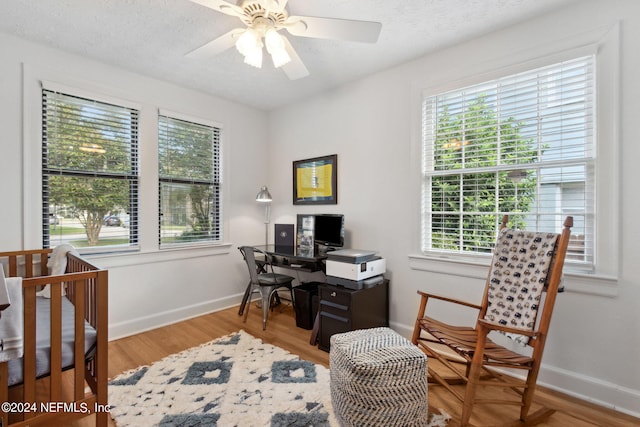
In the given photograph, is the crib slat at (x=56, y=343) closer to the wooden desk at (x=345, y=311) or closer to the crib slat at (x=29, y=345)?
the crib slat at (x=29, y=345)

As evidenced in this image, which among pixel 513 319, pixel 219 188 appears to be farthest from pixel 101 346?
pixel 513 319

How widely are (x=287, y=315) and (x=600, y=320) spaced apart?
269 centimetres

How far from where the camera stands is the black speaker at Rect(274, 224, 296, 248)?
3.49m

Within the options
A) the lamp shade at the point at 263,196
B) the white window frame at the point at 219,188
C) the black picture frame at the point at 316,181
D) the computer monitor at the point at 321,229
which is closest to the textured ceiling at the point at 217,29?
the white window frame at the point at 219,188

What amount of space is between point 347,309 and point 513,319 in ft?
3.79

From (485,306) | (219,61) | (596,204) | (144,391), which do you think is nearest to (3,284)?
(144,391)

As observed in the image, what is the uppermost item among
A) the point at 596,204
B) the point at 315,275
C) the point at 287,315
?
the point at 596,204

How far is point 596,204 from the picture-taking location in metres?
1.92

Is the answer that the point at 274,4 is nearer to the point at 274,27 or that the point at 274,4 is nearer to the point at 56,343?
the point at 274,27

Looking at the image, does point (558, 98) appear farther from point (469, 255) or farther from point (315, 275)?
point (315, 275)

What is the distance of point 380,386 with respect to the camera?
1.56m

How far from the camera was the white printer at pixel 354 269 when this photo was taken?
257 cm

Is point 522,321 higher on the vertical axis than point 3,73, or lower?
lower

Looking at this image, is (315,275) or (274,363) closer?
(274,363)
